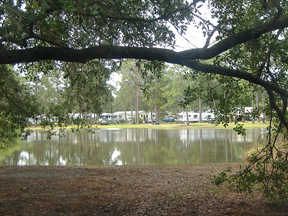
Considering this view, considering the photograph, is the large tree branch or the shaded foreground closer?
the large tree branch

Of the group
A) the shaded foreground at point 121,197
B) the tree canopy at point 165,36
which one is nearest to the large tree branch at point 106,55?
the tree canopy at point 165,36

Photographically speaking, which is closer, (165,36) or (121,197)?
(121,197)

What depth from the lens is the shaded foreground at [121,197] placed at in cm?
450

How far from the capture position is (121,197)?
5.43 m

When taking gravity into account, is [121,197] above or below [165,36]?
below

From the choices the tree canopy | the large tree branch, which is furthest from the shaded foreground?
the large tree branch

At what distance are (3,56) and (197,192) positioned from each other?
449 centimetres

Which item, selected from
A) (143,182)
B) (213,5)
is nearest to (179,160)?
(143,182)

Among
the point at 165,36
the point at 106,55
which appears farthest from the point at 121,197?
the point at 165,36

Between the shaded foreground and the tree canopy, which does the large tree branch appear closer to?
the tree canopy

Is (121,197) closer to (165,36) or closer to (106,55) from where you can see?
(106,55)

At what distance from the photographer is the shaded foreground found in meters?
4.50

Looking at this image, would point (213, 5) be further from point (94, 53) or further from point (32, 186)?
point (32, 186)

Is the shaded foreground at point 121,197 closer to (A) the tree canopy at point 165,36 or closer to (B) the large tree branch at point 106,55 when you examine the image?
(A) the tree canopy at point 165,36
